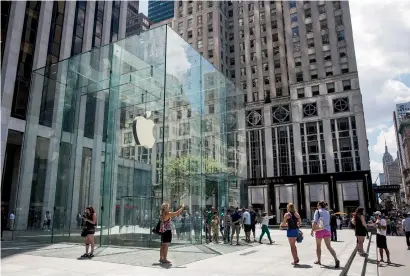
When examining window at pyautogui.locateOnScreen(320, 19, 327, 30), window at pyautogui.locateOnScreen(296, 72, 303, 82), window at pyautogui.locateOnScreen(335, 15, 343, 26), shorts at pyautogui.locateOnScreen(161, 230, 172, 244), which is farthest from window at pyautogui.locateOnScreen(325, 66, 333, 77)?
shorts at pyautogui.locateOnScreen(161, 230, 172, 244)

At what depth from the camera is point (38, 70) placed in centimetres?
1983

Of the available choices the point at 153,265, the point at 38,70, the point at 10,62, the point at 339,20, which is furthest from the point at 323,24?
the point at 153,265

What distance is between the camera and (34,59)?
27641mm

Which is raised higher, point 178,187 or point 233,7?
point 233,7

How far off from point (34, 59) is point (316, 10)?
50309 millimetres

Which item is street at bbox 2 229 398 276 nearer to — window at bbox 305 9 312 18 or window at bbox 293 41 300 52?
window at bbox 293 41 300 52

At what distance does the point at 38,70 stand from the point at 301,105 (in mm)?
46067

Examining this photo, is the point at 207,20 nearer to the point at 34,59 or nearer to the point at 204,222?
the point at 34,59

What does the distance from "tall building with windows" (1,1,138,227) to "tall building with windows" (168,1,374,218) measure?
32.8 meters

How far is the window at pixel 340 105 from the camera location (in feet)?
173

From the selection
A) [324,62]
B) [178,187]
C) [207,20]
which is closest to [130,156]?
[178,187]

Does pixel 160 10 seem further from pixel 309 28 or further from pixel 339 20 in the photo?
pixel 339 20

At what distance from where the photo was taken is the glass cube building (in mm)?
14305

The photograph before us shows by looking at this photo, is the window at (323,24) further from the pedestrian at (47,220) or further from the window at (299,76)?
the pedestrian at (47,220)
